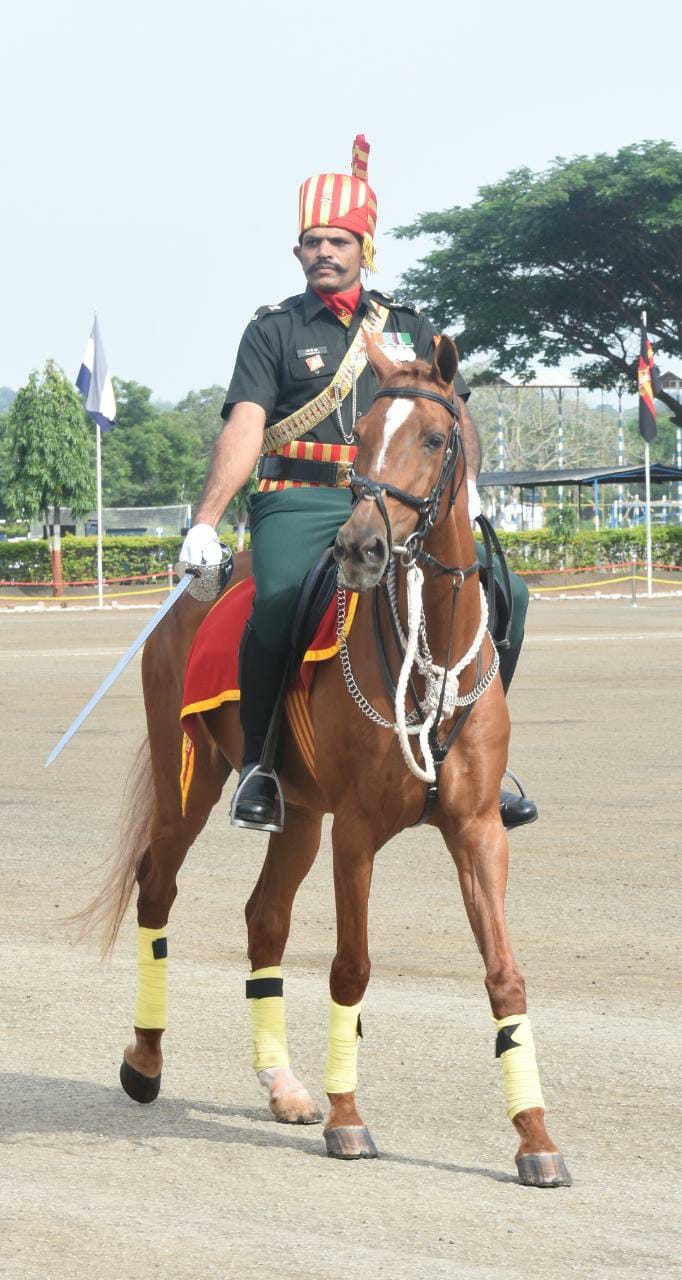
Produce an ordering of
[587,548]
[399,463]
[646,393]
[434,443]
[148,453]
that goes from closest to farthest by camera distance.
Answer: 1. [399,463]
2. [434,443]
3. [646,393]
4. [587,548]
5. [148,453]

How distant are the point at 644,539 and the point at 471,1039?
5232 centimetres

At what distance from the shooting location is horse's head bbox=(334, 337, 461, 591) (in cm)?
478

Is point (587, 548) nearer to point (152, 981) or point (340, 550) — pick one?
point (152, 981)

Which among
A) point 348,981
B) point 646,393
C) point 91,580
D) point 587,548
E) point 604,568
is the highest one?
point 646,393

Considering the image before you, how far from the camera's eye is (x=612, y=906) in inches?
372

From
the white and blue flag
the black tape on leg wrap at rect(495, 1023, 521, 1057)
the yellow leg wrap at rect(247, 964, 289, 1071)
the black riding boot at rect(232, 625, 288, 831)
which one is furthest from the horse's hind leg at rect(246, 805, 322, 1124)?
the white and blue flag

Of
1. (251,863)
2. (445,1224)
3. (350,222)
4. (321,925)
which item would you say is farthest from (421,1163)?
(251,863)

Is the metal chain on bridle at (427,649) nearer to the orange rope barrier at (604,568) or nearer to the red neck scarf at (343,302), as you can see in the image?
the red neck scarf at (343,302)

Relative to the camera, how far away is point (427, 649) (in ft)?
18.0

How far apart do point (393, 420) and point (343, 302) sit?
1540 millimetres

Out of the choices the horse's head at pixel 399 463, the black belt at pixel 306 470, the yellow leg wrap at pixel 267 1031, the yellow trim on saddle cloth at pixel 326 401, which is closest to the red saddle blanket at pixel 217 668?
the black belt at pixel 306 470

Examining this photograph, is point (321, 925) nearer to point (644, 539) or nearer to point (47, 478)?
point (644, 539)

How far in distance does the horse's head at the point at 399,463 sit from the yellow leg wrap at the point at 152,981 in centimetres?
218

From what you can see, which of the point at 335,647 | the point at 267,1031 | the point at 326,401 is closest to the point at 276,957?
the point at 267,1031
